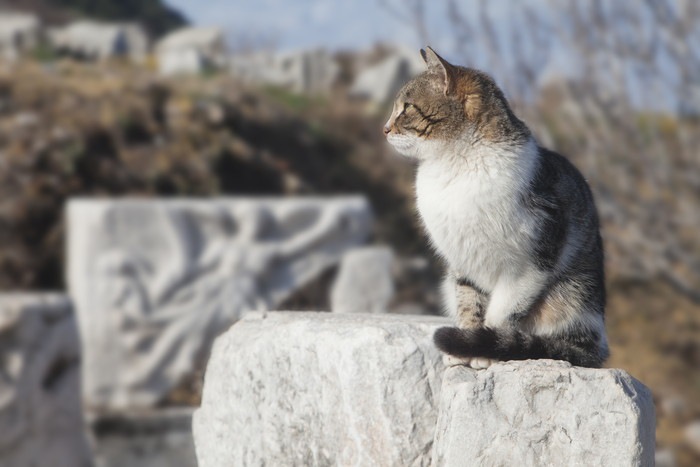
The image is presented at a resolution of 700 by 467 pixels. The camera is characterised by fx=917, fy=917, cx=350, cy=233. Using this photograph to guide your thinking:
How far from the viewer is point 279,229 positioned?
27.1ft

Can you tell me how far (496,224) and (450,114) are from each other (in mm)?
391

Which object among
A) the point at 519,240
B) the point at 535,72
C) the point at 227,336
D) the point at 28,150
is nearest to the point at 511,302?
the point at 519,240

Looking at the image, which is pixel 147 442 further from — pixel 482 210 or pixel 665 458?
pixel 482 210

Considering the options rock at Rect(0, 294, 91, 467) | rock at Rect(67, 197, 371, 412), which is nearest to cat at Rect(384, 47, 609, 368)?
rock at Rect(0, 294, 91, 467)

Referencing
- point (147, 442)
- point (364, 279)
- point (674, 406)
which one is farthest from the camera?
point (674, 406)

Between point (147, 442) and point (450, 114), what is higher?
point (450, 114)

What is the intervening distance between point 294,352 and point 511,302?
0.70m

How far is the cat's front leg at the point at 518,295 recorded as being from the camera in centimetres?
281

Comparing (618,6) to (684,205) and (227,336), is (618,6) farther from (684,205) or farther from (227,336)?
(227,336)

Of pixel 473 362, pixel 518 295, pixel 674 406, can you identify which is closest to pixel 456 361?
pixel 473 362

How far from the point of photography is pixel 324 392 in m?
2.83

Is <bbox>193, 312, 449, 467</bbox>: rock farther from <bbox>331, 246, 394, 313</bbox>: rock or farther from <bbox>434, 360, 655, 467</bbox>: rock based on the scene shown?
<bbox>331, 246, 394, 313</bbox>: rock

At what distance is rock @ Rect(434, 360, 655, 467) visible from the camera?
2461 mm

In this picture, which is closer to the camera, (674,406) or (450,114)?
(450,114)
